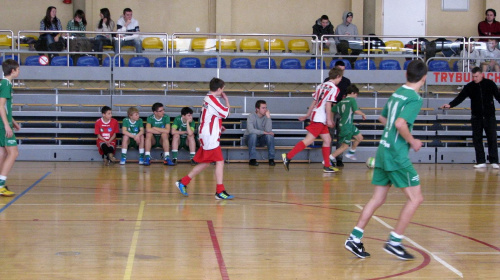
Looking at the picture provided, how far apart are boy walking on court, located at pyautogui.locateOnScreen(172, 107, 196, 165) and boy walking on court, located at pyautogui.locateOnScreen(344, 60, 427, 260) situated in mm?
8357

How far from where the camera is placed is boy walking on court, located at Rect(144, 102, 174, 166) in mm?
13688

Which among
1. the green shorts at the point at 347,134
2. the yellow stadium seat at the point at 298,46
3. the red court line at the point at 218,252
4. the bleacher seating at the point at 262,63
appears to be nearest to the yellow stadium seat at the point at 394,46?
the yellow stadium seat at the point at 298,46

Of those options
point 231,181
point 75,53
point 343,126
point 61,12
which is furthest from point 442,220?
point 61,12

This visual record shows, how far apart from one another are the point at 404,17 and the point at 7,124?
14.6 m

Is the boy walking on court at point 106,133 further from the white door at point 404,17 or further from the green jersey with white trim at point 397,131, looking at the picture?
the white door at point 404,17

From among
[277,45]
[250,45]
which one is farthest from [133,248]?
[277,45]

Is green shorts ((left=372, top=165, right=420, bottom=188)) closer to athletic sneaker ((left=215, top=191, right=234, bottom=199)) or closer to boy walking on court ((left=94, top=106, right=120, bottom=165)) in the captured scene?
athletic sneaker ((left=215, top=191, right=234, bottom=199))

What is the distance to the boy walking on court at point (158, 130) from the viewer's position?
539 inches

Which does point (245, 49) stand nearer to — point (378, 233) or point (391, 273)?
point (378, 233)

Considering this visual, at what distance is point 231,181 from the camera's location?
11078 mm

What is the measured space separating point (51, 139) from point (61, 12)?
6.19 m

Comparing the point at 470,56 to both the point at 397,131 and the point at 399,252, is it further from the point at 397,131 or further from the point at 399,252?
the point at 399,252

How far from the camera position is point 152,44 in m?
16.7

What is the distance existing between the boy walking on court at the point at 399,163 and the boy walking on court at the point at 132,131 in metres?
8.82
